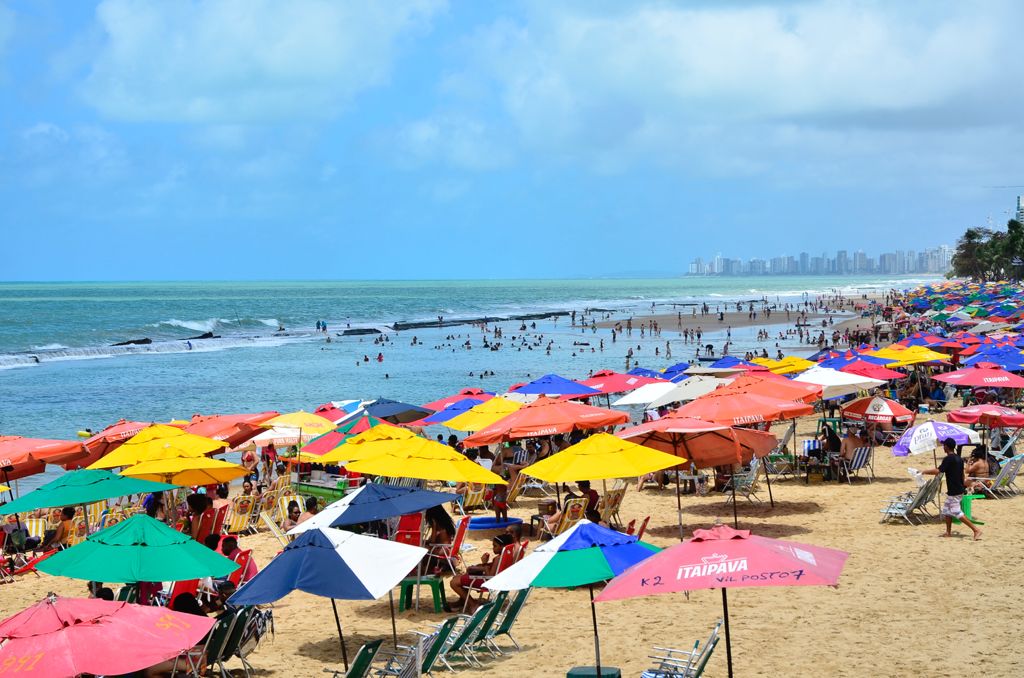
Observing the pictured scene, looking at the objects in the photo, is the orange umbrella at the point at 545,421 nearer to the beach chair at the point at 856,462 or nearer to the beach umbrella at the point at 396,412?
the beach chair at the point at 856,462

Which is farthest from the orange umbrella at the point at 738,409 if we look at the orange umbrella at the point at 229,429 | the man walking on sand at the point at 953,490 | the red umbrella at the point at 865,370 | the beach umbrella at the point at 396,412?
the orange umbrella at the point at 229,429

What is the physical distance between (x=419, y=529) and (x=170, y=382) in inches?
1511

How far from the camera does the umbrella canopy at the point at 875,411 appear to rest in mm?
15734

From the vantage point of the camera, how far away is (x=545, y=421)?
13.9m

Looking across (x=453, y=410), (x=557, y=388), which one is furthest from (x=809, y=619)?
(x=557, y=388)

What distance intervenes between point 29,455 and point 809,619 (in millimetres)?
10711

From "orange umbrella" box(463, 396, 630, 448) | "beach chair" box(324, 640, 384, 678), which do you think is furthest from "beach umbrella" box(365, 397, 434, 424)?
"beach chair" box(324, 640, 384, 678)

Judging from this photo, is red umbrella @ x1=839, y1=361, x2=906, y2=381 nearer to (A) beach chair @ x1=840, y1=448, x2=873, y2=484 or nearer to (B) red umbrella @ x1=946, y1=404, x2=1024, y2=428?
(A) beach chair @ x1=840, y1=448, x2=873, y2=484

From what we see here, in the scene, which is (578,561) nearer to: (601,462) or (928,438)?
(601,462)

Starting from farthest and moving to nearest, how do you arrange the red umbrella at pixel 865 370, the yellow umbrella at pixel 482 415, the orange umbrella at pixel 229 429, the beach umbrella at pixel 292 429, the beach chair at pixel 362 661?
the red umbrella at pixel 865 370
the orange umbrella at pixel 229 429
the beach umbrella at pixel 292 429
the yellow umbrella at pixel 482 415
the beach chair at pixel 362 661

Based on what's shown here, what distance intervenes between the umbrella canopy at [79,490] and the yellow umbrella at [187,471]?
738mm

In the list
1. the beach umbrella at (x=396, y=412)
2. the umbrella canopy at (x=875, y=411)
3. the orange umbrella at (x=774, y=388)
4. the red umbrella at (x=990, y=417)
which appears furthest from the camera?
the beach umbrella at (x=396, y=412)

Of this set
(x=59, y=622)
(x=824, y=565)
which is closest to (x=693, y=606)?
(x=824, y=565)

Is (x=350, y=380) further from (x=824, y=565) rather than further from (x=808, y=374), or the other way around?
(x=824, y=565)
